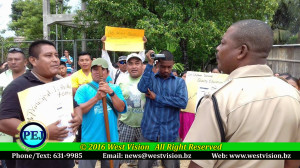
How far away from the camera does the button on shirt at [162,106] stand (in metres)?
4.04

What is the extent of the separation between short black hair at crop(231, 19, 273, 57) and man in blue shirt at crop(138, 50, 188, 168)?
2284 millimetres

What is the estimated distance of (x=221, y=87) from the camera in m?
1.58

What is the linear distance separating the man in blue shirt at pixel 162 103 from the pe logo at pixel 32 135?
6.08 feet

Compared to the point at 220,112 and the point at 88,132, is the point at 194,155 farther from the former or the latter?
the point at 88,132

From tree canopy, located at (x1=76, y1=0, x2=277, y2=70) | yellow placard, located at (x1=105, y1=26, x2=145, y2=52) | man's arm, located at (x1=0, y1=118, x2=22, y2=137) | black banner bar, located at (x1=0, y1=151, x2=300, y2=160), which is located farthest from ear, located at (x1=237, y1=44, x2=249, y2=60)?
tree canopy, located at (x1=76, y1=0, x2=277, y2=70)

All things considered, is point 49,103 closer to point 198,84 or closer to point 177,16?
point 198,84

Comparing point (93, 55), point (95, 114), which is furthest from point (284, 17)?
point (95, 114)

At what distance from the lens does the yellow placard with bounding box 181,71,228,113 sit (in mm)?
5328

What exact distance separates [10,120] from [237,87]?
1830mm

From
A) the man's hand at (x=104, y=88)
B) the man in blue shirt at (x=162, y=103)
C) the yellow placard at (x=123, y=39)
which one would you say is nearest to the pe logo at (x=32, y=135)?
the man's hand at (x=104, y=88)

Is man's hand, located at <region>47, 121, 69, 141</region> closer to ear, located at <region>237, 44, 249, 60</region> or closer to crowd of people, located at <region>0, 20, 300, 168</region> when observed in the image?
crowd of people, located at <region>0, 20, 300, 168</region>

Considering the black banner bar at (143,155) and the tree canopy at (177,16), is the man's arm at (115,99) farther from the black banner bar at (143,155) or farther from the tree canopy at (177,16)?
the tree canopy at (177,16)

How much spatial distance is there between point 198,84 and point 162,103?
1.57m

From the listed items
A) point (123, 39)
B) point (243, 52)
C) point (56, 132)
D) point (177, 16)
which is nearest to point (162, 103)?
point (123, 39)
